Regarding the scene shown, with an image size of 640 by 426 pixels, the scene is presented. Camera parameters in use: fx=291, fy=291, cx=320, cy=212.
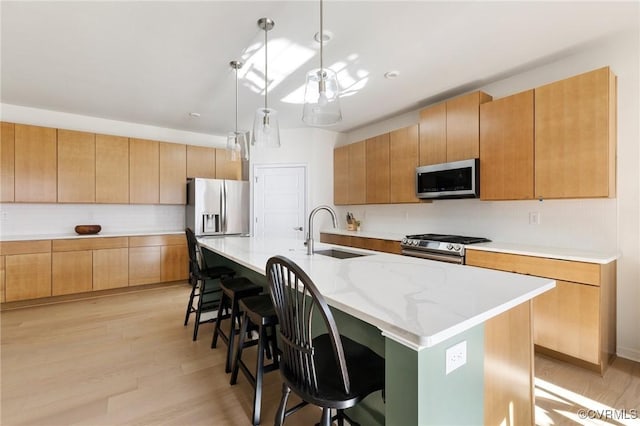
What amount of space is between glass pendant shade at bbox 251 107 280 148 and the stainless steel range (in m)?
1.94

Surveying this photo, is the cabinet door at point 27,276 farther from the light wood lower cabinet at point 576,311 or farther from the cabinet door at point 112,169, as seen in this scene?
the light wood lower cabinet at point 576,311

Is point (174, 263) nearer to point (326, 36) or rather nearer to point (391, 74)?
point (326, 36)

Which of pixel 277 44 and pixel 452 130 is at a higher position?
pixel 277 44

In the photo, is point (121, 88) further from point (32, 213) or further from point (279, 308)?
point (279, 308)

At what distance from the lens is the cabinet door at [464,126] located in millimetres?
Result: 3084

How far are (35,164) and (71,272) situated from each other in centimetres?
149

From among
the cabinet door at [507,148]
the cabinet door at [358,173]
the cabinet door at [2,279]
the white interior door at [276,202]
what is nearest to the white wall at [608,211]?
the cabinet door at [507,148]

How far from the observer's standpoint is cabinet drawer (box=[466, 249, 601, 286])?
2.16m

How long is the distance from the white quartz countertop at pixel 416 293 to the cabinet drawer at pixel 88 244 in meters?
3.25

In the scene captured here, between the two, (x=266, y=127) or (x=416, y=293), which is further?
(x=266, y=127)

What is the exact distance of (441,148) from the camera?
342 centimetres

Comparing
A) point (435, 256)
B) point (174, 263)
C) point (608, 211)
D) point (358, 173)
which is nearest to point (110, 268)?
point (174, 263)

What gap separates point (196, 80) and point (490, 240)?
3.64 metres

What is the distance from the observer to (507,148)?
283cm
